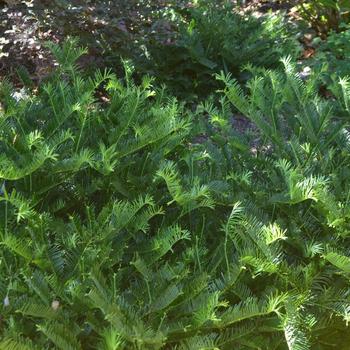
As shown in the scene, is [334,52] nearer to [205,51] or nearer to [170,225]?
[205,51]

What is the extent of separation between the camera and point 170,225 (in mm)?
2807

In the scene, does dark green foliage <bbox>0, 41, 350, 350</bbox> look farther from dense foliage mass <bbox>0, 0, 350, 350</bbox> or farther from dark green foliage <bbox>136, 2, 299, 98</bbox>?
dark green foliage <bbox>136, 2, 299, 98</bbox>

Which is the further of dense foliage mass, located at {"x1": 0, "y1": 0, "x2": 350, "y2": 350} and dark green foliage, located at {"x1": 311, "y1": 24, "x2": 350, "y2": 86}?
dark green foliage, located at {"x1": 311, "y1": 24, "x2": 350, "y2": 86}

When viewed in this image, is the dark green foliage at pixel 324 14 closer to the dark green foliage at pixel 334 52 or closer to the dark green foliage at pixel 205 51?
the dark green foliage at pixel 334 52

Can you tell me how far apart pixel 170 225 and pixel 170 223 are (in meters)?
0.03

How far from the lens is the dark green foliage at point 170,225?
90.7 inches

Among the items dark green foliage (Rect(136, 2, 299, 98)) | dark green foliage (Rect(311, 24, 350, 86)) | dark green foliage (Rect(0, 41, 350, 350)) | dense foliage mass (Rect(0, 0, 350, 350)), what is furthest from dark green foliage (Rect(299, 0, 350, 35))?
dark green foliage (Rect(0, 41, 350, 350))

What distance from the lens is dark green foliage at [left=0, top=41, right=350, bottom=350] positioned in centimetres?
230

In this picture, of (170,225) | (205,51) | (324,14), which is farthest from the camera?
(324,14)

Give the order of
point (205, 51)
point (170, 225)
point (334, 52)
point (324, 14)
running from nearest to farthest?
point (170, 225), point (205, 51), point (334, 52), point (324, 14)

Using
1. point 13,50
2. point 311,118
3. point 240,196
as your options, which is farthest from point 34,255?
point 13,50

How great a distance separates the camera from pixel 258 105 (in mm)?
3250

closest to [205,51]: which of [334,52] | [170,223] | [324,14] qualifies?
[334,52]

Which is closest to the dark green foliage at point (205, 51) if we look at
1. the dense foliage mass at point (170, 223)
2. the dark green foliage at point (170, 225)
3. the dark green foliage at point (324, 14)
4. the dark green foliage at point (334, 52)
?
the dark green foliage at point (334, 52)
